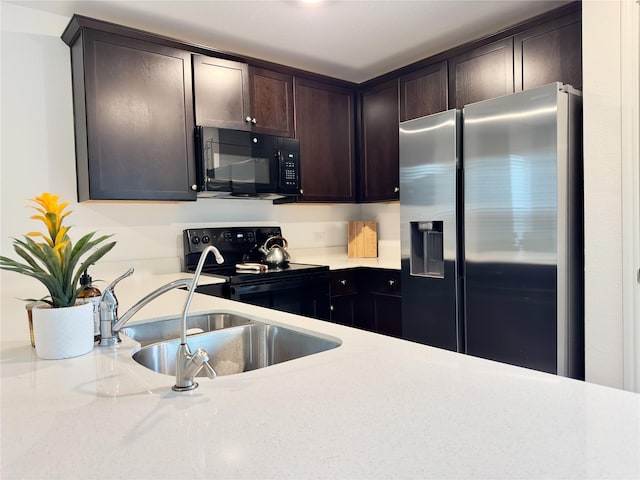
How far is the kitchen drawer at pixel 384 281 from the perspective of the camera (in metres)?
3.08

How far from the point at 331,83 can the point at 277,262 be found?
1487 mm

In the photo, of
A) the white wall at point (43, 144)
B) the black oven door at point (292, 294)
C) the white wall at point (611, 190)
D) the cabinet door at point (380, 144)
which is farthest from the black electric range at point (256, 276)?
the white wall at point (611, 190)

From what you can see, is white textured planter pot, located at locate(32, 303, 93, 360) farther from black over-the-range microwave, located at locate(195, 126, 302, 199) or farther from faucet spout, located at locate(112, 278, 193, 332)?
black over-the-range microwave, located at locate(195, 126, 302, 199)

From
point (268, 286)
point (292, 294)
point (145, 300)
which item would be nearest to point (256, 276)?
point (268, 286)

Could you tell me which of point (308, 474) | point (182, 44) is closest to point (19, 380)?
point (308, 474)

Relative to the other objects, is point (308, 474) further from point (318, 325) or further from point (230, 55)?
point (230, 55)

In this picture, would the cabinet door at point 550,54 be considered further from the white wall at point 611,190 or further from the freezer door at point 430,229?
the freezer door at point 430,229

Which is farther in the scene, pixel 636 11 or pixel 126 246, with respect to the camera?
pixel 126 246

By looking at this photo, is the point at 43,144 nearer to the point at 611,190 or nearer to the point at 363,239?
the point at 363,239

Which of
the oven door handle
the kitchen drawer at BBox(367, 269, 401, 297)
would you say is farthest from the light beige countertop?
the kitchen drawer at BBox(367, 269, 401, 297)

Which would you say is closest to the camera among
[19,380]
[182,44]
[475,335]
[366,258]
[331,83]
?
[19,380]

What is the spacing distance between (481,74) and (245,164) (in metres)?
1.59

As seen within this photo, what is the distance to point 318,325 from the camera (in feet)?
4.42

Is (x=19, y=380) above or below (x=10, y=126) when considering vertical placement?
below
